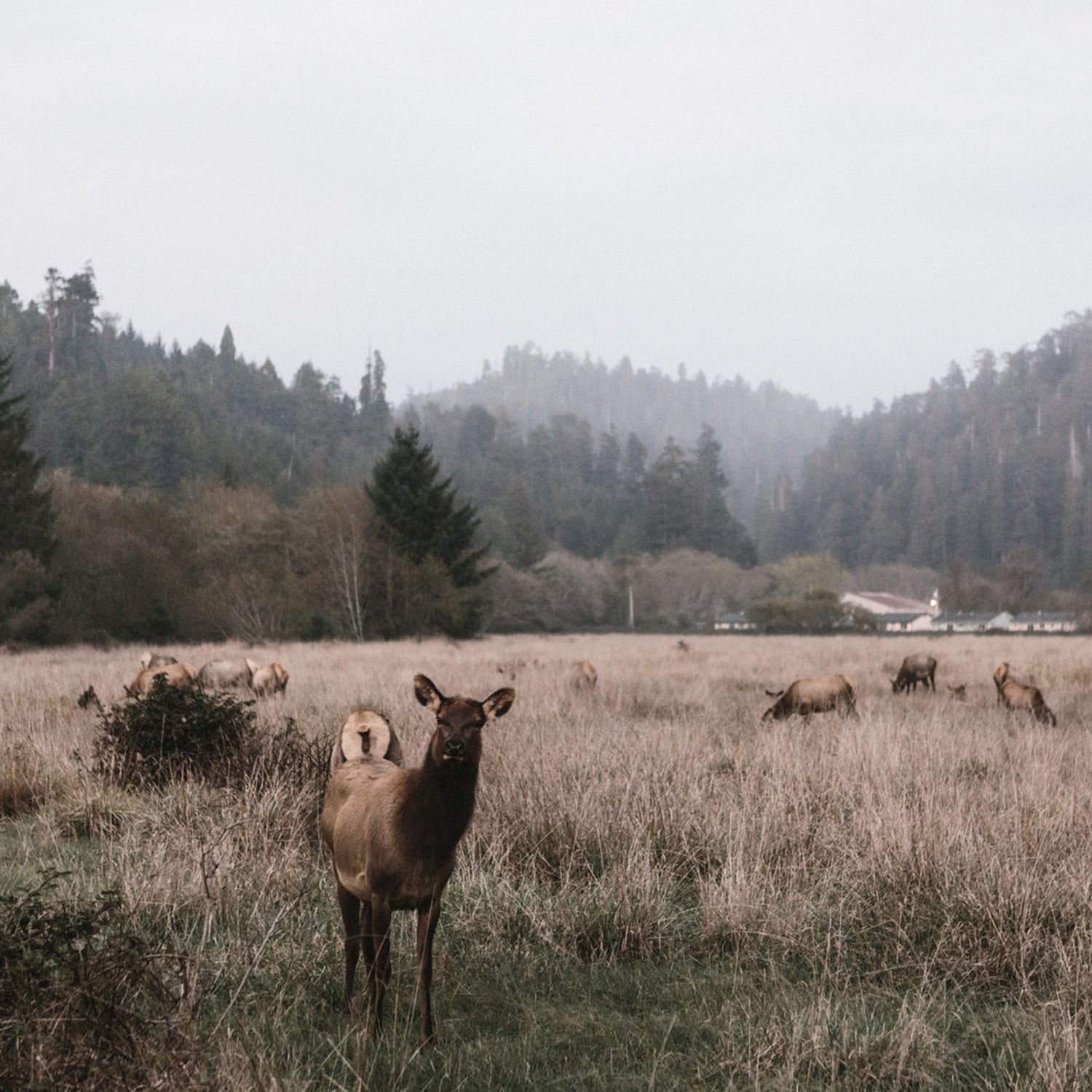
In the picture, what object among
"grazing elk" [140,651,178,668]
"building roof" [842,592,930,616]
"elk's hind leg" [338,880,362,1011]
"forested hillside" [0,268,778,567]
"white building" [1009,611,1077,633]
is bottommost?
"white building" [1009,611,1077,633]

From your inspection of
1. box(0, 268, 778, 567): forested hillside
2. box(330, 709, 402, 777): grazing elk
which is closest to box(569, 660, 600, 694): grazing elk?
box(330, 709, 402, 777): grazing elk

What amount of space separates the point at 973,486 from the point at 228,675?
156 meters

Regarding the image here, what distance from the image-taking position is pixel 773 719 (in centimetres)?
1255

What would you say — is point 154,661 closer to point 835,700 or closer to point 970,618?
point 835,700

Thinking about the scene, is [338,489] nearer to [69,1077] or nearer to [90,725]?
[90,725]

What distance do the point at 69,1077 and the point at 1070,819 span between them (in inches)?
237

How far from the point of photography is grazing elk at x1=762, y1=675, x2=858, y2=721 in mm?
12836

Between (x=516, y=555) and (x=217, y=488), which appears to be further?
(x=516, y=555)

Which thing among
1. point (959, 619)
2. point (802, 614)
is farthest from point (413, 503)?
point (959, 619)

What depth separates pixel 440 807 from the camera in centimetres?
347

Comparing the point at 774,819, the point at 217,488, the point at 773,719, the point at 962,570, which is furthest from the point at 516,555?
the point at 774,819

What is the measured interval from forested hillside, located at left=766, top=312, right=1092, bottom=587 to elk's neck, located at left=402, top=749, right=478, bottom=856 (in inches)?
4500

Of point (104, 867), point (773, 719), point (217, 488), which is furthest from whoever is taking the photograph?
point (217, 488)

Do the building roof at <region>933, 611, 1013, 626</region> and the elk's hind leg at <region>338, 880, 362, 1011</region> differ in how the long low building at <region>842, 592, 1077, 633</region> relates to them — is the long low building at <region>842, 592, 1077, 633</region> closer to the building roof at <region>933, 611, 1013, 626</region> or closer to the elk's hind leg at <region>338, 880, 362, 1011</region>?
the building roof at <region>933, 611, 1013, 626</region>
